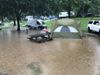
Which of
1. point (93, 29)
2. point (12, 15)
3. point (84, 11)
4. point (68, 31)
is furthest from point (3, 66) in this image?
point (84, 11)

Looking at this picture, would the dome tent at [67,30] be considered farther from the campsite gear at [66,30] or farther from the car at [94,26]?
the car at [94,26]

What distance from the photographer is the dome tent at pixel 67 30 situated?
3650cm

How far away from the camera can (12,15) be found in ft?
159

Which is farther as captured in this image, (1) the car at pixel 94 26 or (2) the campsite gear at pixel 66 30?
(1) the car at pixel 94 26

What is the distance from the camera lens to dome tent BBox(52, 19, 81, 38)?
3650 cm

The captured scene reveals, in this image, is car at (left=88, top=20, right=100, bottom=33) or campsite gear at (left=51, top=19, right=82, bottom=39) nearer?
campsite gear at (left=51, top=19, right=82, bottom=39)

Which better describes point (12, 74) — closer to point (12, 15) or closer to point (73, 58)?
point (73, 58)

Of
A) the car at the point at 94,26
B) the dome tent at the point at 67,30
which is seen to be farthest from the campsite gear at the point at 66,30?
the car at the point at 94,26

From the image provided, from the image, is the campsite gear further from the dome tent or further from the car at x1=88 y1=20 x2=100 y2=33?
the car at x1=88 y1=20 x2=100 y2=33

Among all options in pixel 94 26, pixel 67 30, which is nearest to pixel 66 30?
pixel 67 30

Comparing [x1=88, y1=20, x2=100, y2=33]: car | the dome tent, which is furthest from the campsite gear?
[x1=88, y1=20, x2=100, y2=33]: car

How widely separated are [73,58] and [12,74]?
256 inches

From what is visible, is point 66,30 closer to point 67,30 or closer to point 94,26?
point 67,30

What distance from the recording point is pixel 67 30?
36.7m
